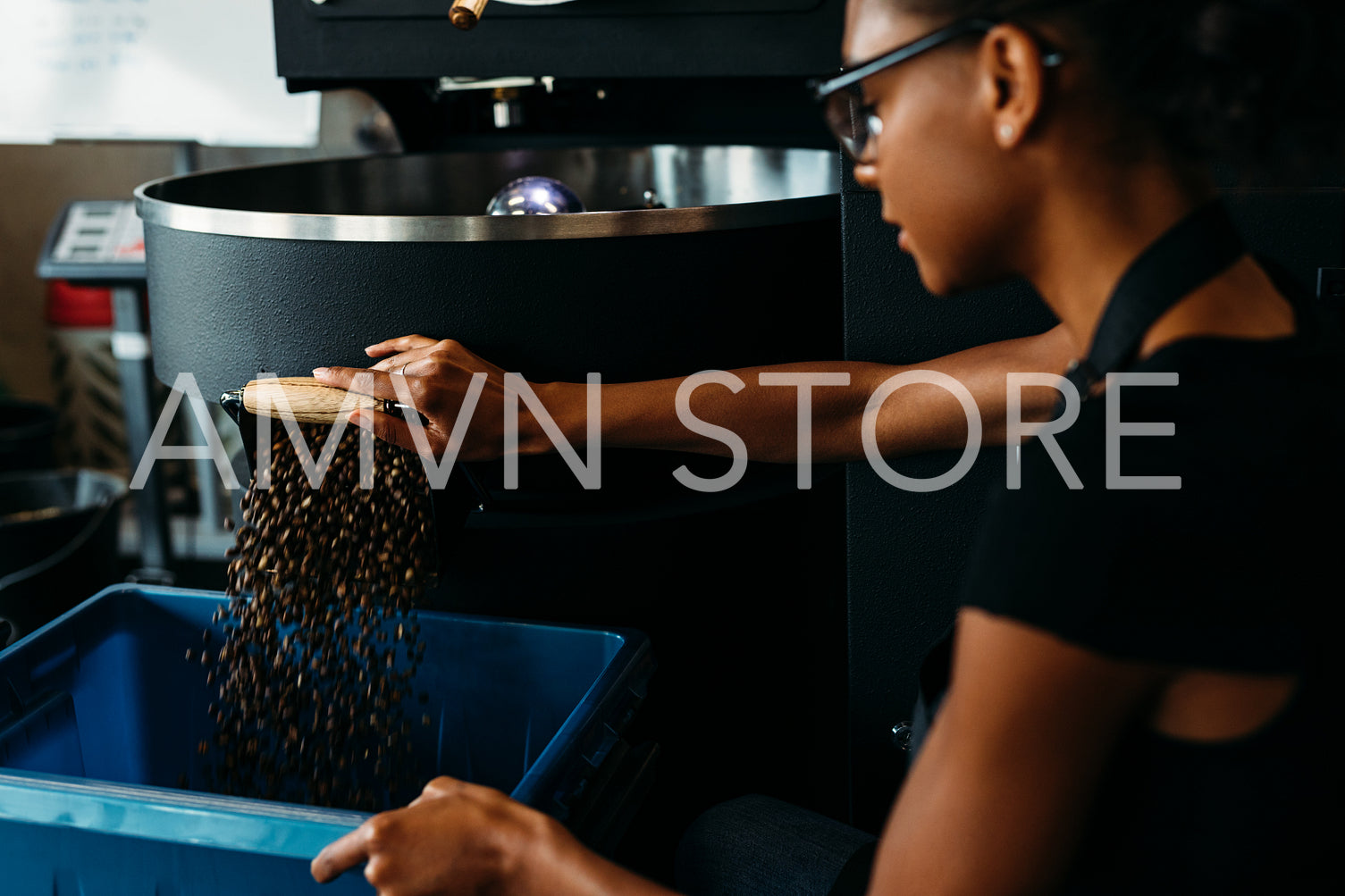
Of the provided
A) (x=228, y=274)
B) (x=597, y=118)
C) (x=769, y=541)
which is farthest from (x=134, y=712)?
(x=597, y=118)

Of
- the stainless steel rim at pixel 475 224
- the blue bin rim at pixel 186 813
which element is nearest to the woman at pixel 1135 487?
the blue bin rim at pixel 186 813

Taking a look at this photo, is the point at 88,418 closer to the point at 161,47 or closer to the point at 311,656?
the point at 161,47

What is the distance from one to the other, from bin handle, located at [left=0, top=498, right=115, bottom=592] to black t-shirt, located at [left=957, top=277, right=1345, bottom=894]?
1.96 meters

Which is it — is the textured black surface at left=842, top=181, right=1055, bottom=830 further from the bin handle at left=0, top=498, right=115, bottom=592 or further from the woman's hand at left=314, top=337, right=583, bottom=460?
the bin handle at left=0, top=498, right=115, bottom=592

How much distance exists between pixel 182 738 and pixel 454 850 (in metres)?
0.70

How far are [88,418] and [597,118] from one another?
191cm

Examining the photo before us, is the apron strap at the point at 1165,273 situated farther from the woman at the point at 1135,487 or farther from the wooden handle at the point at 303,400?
the wooden handle at the point at 303,400

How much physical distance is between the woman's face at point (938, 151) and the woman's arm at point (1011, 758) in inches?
8.0

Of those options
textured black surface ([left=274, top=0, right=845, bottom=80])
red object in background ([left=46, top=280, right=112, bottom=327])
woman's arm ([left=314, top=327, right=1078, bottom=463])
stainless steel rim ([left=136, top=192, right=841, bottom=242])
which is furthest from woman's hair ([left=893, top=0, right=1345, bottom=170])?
red object in background ([left=46, top=280, right=112, bottom=327])

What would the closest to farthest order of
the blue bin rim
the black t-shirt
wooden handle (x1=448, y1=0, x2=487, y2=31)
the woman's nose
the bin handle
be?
the black t-shirt < the woman's nose < the blue bin rim < wooden handle (x1=448, y1=0, x2=487, y2=31) < the bin handle

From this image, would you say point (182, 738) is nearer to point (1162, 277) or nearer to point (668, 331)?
point (668, 331)

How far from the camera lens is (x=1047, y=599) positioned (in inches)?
21.6

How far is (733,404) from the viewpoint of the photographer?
1.18 meters

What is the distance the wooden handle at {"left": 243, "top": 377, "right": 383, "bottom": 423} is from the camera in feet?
3.52
